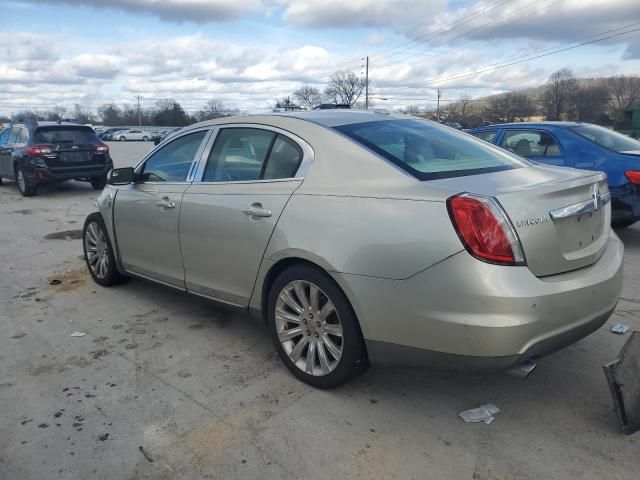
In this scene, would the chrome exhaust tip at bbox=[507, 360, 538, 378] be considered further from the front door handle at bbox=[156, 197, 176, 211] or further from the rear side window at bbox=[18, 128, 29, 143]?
the rear side window at bbox=[18, 128, 29, 143]

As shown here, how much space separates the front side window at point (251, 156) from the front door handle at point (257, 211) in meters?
0.21

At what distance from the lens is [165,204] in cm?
420

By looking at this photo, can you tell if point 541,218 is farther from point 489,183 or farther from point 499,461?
point 499,461

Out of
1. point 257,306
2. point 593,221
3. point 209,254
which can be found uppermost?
point 593,221

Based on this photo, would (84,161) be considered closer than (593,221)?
No

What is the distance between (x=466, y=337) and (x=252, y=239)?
1.50 meters

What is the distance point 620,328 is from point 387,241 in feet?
7.97

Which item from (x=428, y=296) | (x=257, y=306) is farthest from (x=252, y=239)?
(x=428, y=296)

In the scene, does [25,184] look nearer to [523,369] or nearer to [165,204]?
[165,204]

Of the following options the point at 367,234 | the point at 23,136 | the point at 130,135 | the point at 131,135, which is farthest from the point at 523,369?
the point at 131,135

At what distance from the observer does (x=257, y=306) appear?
11.7ft

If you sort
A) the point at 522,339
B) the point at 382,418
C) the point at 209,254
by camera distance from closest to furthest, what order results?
the point at 522,339 → the point at 382,418 → the point at 209,254

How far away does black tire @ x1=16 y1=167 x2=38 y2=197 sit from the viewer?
1230 centimetres

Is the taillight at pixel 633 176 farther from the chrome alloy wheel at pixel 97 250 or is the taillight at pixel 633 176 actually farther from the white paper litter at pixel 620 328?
the chrome alloy wheel at pixel 97 250
